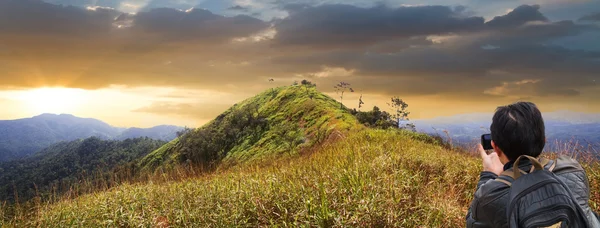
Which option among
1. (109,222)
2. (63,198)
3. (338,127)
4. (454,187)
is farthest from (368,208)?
(338,127)

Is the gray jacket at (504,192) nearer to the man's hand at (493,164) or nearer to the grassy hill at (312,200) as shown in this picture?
the man's hand at (493,164)

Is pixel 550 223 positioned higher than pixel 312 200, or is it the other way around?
pixel 550 223

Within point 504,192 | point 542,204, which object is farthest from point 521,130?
point 542,204

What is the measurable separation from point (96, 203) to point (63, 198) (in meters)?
2.32

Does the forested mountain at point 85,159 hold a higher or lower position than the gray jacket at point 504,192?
lower

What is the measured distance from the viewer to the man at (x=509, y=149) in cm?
263

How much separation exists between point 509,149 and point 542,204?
51cm

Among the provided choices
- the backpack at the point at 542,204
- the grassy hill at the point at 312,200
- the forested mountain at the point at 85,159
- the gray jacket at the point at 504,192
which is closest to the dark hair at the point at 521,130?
the gray jacket at the point at 504,192

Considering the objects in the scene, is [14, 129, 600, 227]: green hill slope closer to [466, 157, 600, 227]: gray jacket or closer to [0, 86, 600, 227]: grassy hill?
[0, 86, 600, 227]: grassy hill

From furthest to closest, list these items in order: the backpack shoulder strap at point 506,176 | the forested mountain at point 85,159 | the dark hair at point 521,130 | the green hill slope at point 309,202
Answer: the forested mountain at point 85,159 → the green hill slope at point 309,202 → the dark hair at point 521,130 → the backpack shoulder strap at point 506,176

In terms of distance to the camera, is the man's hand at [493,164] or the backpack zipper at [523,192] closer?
the backpack zipper at [523,192]

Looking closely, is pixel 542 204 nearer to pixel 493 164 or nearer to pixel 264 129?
pixel 493 164

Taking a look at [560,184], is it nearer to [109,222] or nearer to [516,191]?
[516,191]

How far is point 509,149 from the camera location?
108 inches
